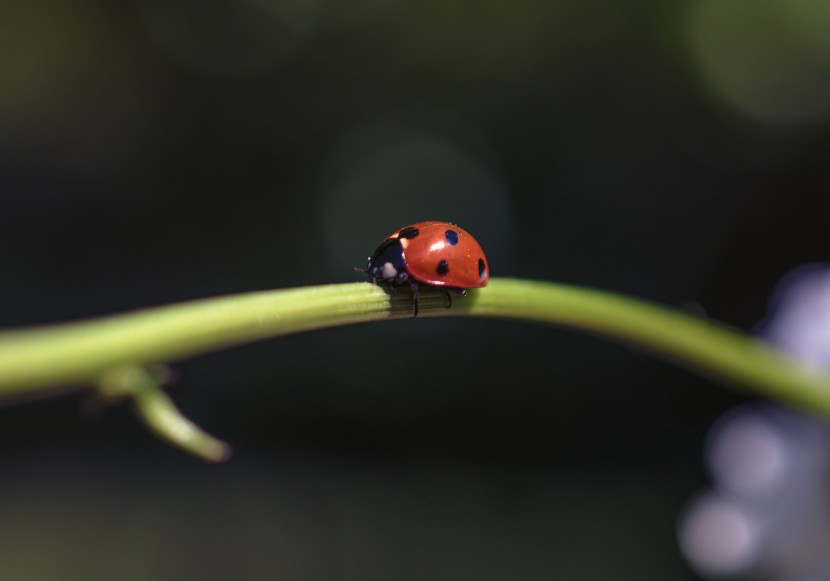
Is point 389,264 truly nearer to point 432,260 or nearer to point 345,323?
point 432,260

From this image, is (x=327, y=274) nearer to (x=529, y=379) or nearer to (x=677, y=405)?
(x=529, y=379)

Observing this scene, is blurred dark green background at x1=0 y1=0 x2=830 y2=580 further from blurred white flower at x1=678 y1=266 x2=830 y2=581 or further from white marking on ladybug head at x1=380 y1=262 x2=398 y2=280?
white marking on ladybug head at x1=380 y1=262 x2=398 y2=280

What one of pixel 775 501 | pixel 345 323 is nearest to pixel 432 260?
pixel 345 323

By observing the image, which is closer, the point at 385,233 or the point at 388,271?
the point at 388,271

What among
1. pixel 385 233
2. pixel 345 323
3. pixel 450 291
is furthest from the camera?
pixel 385 233

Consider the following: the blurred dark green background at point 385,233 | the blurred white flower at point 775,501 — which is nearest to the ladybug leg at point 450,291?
the blurred white flower at point 775,501

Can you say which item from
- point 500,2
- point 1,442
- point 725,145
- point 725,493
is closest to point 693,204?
point 725,145
